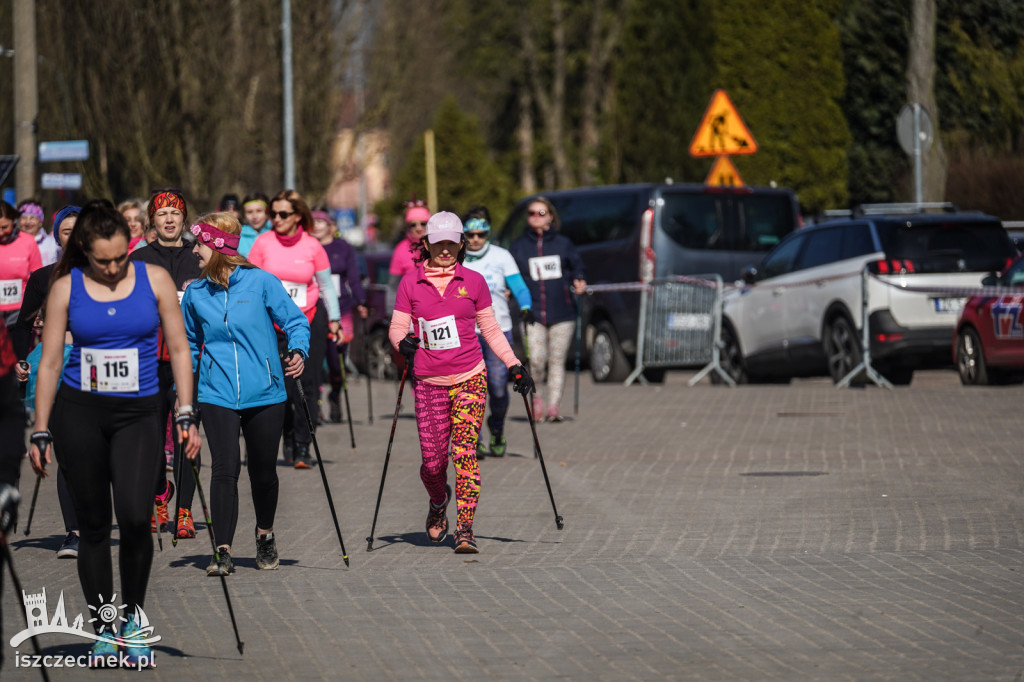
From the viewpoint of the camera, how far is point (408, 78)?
142 feet

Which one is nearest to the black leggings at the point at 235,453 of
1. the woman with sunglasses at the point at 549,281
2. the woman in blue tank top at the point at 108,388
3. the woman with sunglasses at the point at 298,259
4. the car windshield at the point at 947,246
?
the woman in blue tank top at the point at 108,388

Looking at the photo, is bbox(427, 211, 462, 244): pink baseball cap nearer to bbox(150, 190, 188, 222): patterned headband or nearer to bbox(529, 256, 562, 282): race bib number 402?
bbox(150, 190, 188, 222): patterned headband

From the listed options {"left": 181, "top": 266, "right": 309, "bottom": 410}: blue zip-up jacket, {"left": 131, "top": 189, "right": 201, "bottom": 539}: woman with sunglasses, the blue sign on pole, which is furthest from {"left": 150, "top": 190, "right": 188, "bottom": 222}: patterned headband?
the blue sign on pole

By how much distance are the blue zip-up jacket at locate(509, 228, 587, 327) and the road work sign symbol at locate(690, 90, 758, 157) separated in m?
6.33

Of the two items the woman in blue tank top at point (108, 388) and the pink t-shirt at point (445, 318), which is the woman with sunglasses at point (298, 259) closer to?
the pink t-shirt at point (445, 318)

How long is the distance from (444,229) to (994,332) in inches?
384

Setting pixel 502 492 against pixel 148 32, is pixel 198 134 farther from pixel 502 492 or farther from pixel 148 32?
pixel 502 492

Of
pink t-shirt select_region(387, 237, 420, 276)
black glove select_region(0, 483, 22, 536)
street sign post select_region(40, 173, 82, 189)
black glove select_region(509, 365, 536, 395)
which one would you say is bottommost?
black glove select_region(0, 483, 22, 536)

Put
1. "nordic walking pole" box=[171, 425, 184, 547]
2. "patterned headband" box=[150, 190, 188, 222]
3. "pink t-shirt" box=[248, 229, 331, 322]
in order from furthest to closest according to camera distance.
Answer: "pink t-shirt" box=[248, 229, 331, 322] < "patterned headband" box=[150, 190, 188, 222] < "nordic walking pole" box=[171, 425, 184, 547]

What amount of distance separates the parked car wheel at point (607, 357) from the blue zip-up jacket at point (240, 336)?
13.2m

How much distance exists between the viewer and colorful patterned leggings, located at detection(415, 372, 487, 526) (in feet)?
30.6

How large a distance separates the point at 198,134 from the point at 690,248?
47.4 ft

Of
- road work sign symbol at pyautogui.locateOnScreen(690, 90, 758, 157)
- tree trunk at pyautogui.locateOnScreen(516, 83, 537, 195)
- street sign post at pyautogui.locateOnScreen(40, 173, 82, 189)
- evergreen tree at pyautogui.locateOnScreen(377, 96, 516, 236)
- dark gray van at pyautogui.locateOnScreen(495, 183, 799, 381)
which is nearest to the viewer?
dark gray van at pyautogui.locateOnScreen(495, 183, 799, 381)

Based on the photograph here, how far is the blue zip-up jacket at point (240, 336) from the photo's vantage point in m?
8.58
